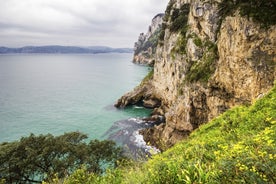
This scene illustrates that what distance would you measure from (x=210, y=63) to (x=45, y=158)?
71.4 ft

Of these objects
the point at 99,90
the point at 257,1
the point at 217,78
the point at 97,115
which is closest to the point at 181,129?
the point at 217,78

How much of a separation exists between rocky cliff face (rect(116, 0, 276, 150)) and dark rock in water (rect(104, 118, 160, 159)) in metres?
1.85

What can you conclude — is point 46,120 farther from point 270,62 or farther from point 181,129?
point 270,62

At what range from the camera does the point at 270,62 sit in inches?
Answer: 809

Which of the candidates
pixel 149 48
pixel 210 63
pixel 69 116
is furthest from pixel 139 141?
pixel 149 48

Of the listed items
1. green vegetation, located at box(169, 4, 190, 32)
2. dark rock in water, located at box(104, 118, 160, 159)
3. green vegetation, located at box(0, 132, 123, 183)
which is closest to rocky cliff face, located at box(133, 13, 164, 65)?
green vegetation, located at box(169, 4, 190, 32)

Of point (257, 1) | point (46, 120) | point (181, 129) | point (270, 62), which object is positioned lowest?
point (46, 120)

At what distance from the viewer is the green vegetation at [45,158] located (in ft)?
59.9

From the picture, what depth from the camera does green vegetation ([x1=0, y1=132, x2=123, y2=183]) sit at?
18.2 m

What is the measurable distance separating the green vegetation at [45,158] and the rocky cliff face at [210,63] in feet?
31.6

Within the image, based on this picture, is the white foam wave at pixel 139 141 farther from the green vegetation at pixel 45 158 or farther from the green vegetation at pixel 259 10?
the green vegetation at pixel 259 10

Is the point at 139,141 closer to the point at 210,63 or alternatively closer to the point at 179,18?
the point at 210,63

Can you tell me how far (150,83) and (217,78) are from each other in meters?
31.6

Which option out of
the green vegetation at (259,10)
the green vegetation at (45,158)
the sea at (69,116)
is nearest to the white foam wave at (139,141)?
the sea at (69,116)
